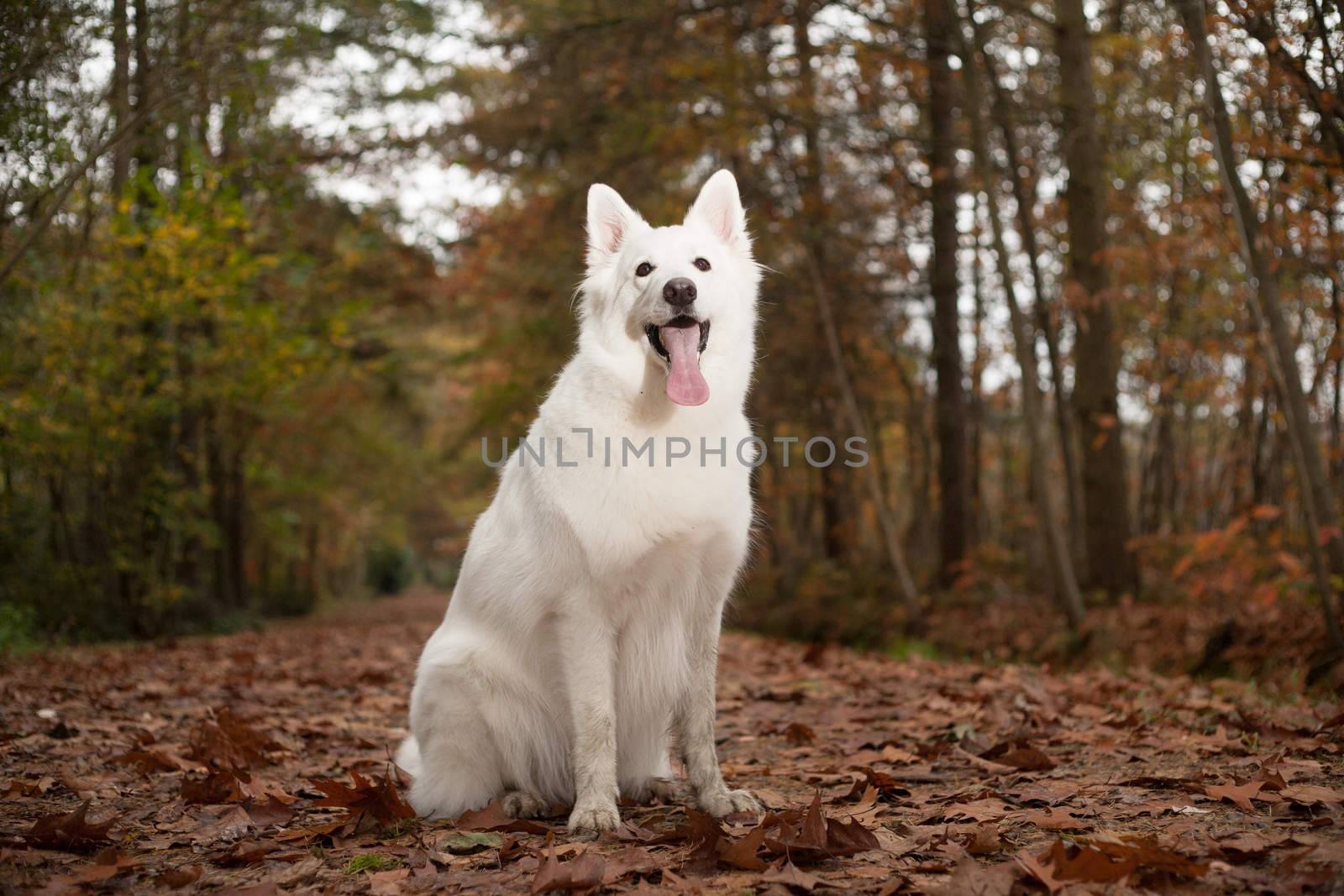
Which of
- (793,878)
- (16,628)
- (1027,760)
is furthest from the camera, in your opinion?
(16,628)

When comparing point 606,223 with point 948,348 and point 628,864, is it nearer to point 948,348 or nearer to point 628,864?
point 628,864

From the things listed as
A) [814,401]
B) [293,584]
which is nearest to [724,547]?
[814,401]

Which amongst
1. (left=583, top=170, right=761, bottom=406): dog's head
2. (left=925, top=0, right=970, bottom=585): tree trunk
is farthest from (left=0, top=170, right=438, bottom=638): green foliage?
(left=925, top=0, right=970, bottom=585): tree trunk

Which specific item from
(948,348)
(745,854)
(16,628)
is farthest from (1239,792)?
(16,628)

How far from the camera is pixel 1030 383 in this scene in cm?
800

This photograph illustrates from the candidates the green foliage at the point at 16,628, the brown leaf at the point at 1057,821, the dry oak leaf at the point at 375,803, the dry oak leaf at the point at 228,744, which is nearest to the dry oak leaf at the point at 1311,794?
the brown leaf at the point at 1057,821

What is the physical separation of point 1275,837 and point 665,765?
2037 mm

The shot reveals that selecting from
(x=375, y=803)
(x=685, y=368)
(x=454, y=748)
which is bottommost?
(x=375, y=803)

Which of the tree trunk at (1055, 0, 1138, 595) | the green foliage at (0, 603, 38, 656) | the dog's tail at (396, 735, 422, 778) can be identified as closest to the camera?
the dog's tail at (396, 735, 422, 778)

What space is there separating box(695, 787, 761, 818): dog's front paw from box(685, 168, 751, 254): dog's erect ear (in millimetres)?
2035

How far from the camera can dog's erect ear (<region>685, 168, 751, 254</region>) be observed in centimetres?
370

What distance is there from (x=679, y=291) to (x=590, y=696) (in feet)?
4.66

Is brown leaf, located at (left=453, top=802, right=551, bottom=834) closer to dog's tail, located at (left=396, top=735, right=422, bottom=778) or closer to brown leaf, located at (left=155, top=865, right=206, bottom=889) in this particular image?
dog's tail, located at (left=396, top=735, right=422, bottom=778)

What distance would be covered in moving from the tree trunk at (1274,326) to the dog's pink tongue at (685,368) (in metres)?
3.71
